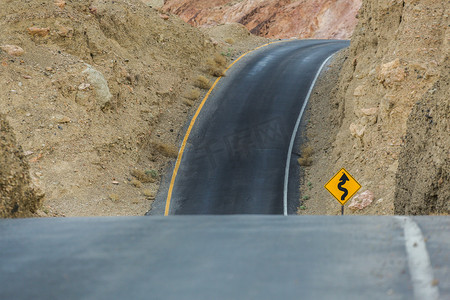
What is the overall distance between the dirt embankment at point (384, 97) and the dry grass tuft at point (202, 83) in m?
9.41

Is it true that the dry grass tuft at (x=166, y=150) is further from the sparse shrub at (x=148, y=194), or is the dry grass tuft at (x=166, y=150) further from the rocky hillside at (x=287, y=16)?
the rocky hillside at (x=287, y=16)

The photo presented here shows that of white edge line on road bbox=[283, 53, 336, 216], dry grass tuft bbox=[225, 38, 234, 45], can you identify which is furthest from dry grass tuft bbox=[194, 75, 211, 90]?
dry grass tuft bbox=[225, 38, 234, 45]

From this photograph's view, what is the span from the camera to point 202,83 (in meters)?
39.5

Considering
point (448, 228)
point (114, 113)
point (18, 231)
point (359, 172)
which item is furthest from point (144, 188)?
point (448, 228)

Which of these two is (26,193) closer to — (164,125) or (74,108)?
(74,108)

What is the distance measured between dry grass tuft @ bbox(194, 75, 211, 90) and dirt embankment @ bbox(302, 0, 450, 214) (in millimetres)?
9408

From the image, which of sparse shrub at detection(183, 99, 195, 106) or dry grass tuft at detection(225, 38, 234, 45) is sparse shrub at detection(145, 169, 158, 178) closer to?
sparse shrub at detection(183, 99, 195, 106)

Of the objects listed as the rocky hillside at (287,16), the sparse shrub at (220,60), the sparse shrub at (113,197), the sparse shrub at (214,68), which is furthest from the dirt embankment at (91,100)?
the rocky hillside at (287,16)

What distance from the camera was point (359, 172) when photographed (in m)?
24.7

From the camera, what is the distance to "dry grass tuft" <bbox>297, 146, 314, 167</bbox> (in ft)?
97.9

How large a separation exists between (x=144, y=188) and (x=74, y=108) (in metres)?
6.18

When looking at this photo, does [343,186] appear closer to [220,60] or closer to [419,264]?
[419,264]

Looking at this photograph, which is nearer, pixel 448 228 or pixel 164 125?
pixel 448 228

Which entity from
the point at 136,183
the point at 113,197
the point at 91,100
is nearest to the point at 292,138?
the point at 136,183
